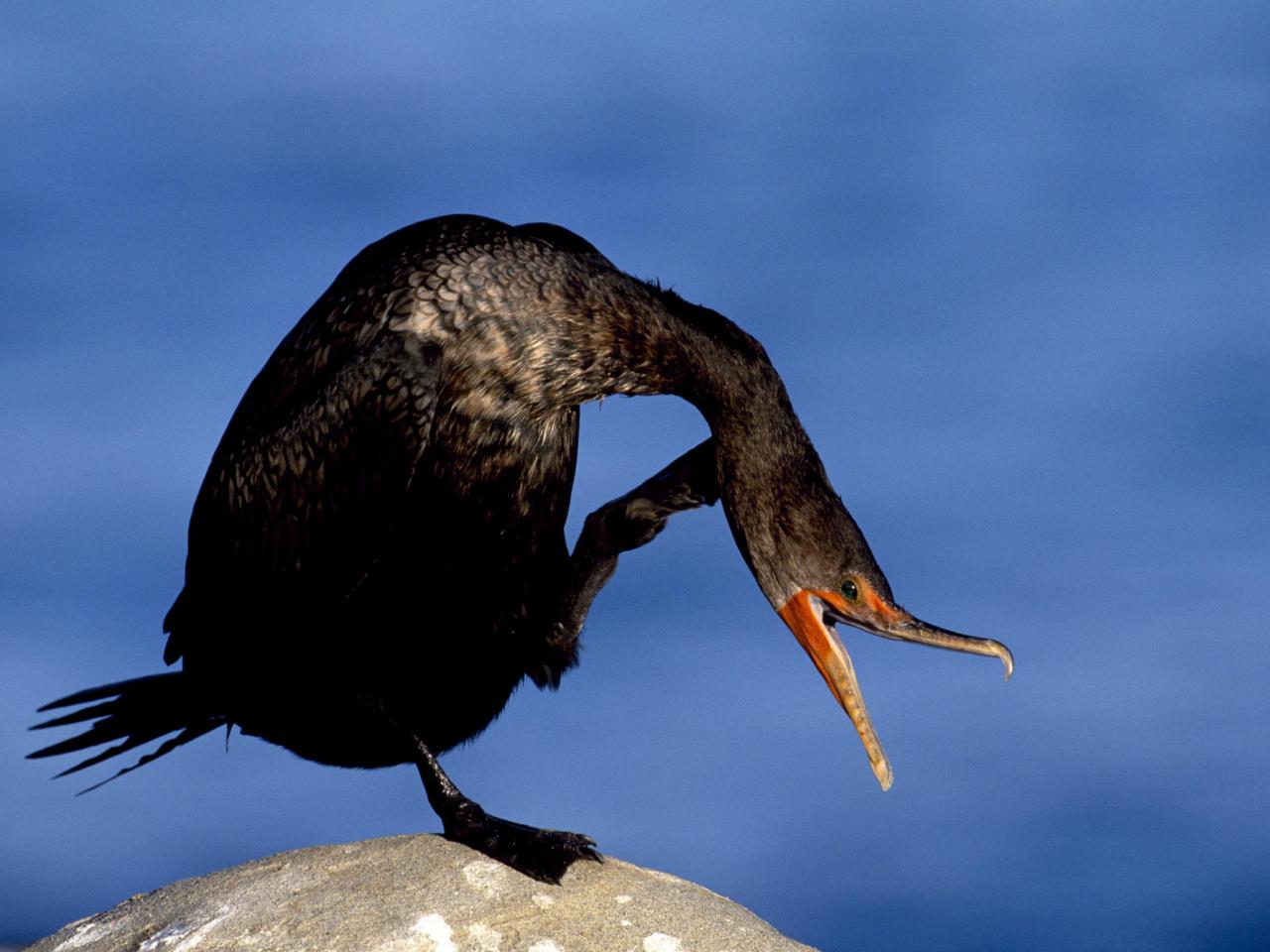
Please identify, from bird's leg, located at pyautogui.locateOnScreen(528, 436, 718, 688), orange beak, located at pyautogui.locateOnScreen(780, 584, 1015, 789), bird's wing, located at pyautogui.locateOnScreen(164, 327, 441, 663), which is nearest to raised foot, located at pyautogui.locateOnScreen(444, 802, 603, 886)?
bird's leg, located at pyautogui.locateOnScreen(528, 436, 718, 688)

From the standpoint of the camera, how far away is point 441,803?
6.04 meters

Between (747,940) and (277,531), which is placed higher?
(277,531)

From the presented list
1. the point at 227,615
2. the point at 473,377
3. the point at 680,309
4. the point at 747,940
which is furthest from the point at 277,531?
the point at 747,940

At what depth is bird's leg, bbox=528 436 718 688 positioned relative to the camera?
595 cm

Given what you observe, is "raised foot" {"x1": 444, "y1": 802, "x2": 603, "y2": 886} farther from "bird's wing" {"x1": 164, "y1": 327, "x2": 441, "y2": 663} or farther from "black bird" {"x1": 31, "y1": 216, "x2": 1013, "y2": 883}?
"bird's wing" {"x1": 164, "y1": 327, "x2": 441, "y2": 663}

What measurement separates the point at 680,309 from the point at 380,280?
984 mm

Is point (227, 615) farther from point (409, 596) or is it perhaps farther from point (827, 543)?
point (827, 543)

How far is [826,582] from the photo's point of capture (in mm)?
5465

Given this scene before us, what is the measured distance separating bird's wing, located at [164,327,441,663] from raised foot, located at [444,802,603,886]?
0.87 meters

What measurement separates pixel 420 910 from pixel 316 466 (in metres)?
1.45

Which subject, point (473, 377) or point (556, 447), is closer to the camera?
point (473, 377)

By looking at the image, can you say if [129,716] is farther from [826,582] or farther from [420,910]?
[826,582]

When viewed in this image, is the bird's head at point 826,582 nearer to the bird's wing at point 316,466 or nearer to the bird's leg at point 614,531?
the bird's leg at point 614,531

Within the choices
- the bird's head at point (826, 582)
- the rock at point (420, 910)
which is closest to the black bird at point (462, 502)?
the bird's head at point (826, 582)
